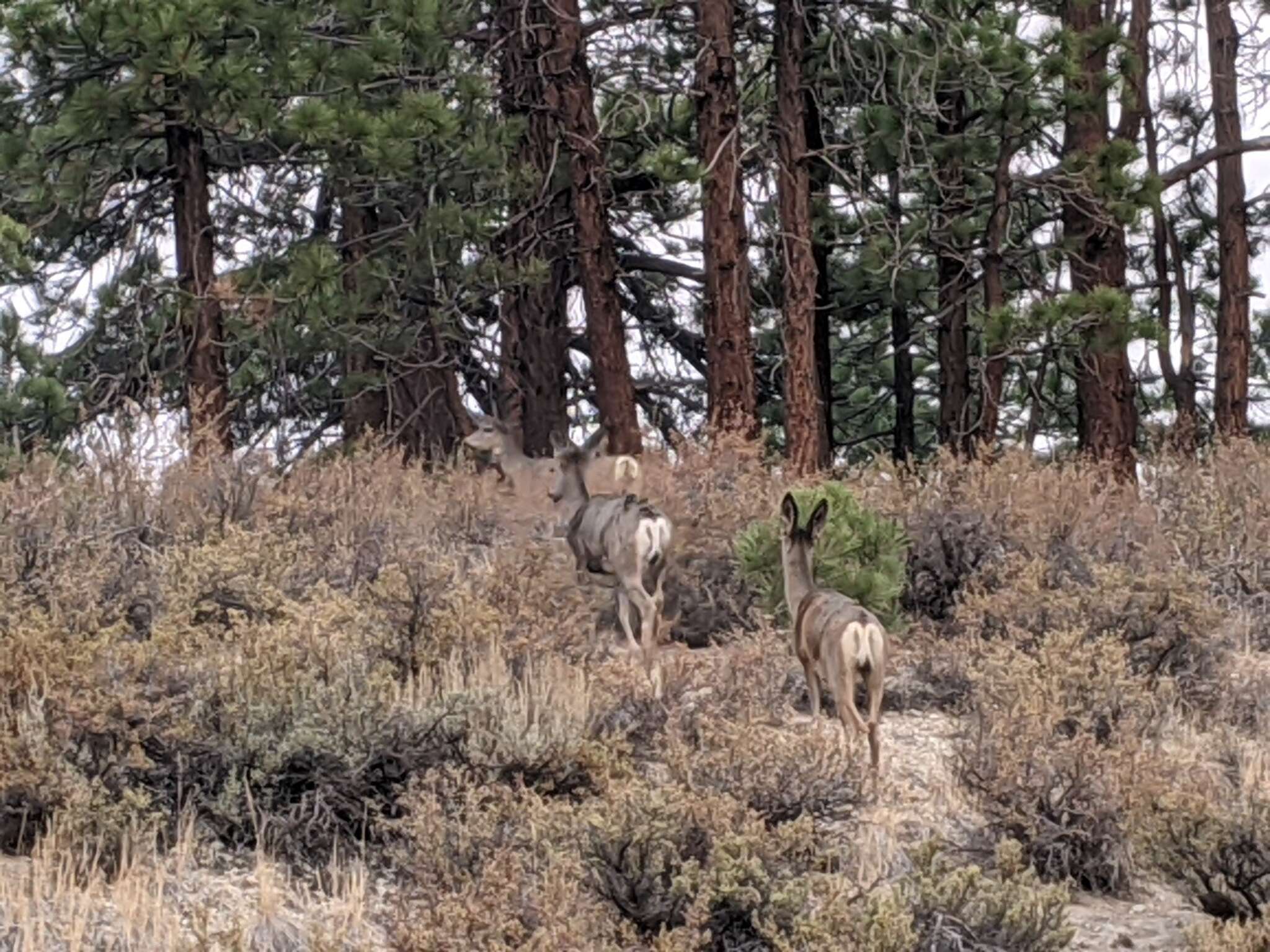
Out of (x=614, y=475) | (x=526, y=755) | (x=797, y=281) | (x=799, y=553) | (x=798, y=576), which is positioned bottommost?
(x=526, y=755)

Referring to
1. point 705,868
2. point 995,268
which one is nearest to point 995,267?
point 995,268

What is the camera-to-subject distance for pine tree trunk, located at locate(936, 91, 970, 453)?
21125 mm

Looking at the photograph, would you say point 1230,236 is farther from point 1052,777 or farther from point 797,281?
point 1052,777

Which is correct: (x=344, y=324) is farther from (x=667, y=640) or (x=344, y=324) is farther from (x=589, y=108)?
(x=667, y=640)

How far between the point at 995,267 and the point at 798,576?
11989mm

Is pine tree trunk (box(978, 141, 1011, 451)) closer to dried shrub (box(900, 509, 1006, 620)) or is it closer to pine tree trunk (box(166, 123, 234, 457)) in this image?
pine tree trunk (box(166, 123, 234, 457))

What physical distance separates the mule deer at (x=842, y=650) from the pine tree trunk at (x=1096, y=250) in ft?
34.4

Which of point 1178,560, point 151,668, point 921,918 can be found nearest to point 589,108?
point 1178,560

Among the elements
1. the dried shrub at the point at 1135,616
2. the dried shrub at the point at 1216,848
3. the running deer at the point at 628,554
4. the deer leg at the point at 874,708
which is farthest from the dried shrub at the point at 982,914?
the running deer at the point at 628,554

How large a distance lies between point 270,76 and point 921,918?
40.0 feet

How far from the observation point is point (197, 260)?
59.8 ft

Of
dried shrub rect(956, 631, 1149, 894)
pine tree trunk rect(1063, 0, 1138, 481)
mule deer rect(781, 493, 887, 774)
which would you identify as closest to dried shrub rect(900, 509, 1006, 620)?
mule deer rect(781, 493, 887, 774)

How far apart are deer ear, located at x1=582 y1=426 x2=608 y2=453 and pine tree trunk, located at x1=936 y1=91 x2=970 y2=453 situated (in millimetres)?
6253

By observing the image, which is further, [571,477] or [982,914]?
[571,477]
